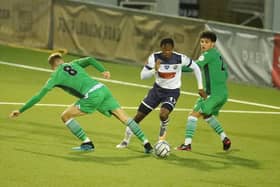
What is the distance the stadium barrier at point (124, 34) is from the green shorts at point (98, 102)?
907 cm

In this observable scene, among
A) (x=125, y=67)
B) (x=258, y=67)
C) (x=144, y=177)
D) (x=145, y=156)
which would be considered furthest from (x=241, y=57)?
(x=144, y=177)

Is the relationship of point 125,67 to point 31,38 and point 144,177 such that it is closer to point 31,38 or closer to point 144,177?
point 31,38

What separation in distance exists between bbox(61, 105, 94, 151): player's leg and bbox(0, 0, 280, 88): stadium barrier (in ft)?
29.9

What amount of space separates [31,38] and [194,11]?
8.74 m

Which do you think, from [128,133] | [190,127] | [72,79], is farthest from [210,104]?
[72,79]

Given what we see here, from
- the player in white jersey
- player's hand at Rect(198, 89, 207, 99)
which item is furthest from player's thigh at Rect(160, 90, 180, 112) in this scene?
player's hand at Rect(198, 89, 207, 99)

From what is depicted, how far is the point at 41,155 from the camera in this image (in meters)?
14.9

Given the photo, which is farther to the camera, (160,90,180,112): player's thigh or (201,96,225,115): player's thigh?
(201,96,225,115): player's thigh

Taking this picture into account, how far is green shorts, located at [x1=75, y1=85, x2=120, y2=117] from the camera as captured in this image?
14.8m

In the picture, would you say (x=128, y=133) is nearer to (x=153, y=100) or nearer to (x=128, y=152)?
(x=128, y=152)

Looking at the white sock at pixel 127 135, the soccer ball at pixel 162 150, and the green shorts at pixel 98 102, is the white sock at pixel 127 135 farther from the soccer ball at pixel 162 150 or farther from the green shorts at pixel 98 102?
the soccer ball at pixel 162 150

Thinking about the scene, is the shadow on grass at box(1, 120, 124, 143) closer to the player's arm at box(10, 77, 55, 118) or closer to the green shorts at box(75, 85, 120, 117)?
the green shorts at box(75, 85, 120, 117)

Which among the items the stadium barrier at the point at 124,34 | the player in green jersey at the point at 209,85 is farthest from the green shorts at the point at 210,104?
the stadium barrier at the point at 124,34

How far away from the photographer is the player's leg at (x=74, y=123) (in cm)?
1488
